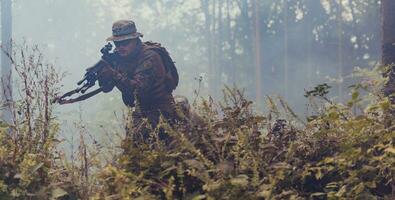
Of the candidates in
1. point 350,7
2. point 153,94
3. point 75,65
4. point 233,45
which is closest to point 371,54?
point 350,7

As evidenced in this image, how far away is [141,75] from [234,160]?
2310 millimetres

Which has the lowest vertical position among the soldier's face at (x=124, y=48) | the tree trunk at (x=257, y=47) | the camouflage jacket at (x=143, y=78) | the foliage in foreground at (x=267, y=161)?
the foliage in foreground at (x=267, y=161)

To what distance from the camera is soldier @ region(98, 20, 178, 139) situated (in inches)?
202

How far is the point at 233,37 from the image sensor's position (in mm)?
41594

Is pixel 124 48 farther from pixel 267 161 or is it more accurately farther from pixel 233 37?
pixel 233 37

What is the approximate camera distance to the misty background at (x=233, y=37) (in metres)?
36.2

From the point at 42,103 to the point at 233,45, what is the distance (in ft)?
125

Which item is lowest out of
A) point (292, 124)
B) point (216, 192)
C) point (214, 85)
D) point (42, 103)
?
point (216, 192)

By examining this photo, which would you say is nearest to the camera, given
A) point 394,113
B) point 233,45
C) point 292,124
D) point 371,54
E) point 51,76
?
point 394,113

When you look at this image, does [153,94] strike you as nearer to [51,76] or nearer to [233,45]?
[51,76]

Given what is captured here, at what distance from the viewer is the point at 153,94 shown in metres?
5.25

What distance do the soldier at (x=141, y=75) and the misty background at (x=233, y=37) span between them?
85.4 ft

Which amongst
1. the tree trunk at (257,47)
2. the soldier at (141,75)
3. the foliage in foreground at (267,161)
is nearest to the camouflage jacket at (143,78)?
the soldier at (141,75)

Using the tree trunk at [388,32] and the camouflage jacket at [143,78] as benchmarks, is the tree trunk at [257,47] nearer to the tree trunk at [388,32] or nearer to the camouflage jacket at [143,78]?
the tree trunk at [388,32]
